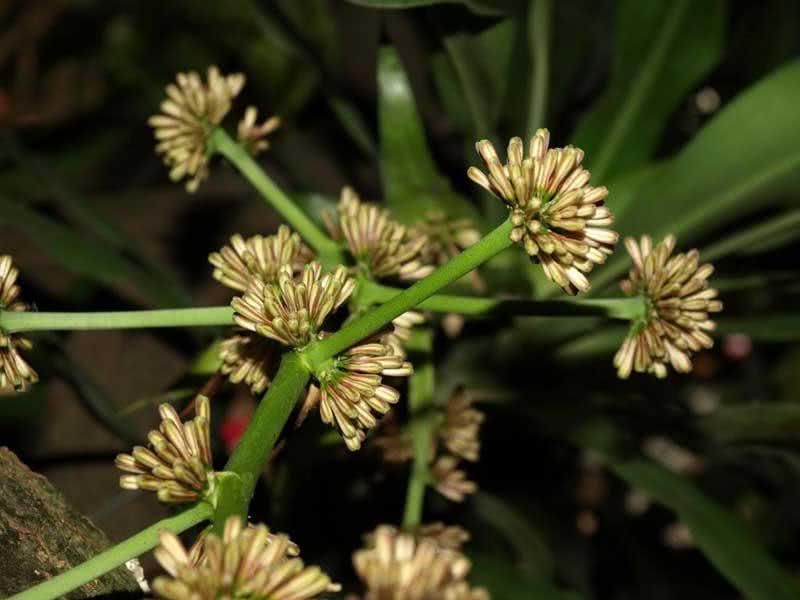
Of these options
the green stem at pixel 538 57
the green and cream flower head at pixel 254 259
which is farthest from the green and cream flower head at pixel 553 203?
the green stem at pixel 538 57

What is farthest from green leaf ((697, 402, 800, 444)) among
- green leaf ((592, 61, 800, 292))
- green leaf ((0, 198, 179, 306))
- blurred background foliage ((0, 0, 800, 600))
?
green leaf ((0, 198, 179, 306))

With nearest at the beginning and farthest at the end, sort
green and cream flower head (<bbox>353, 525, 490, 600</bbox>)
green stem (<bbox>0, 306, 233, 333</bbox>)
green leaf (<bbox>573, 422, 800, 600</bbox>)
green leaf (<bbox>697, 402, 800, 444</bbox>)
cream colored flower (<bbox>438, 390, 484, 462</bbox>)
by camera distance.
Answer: green and cream flower head (<bbox>353, 525, 490, 600</bbox>), green stem (<bbox>0, 306, 233, 333</bbox>), cream colored flower (<bbox>438, 390, 484, 462</bbox>), green leaf (<bbox>573, 422, 800, 600</bbox>), green leaf (<bbox>697, 402, 800, 444</bbox>)

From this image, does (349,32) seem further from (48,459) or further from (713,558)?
(713,558)

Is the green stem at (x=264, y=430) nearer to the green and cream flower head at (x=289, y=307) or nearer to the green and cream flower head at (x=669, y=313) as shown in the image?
the green and cream flower head at (x=289, y=307)

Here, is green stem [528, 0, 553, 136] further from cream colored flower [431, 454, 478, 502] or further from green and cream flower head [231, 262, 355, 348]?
green and cream flower head [231, 262, 355, 348]

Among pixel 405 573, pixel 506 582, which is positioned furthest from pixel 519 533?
pixel 405 573

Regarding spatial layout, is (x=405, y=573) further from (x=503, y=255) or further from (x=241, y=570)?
(x=503, y=255)
